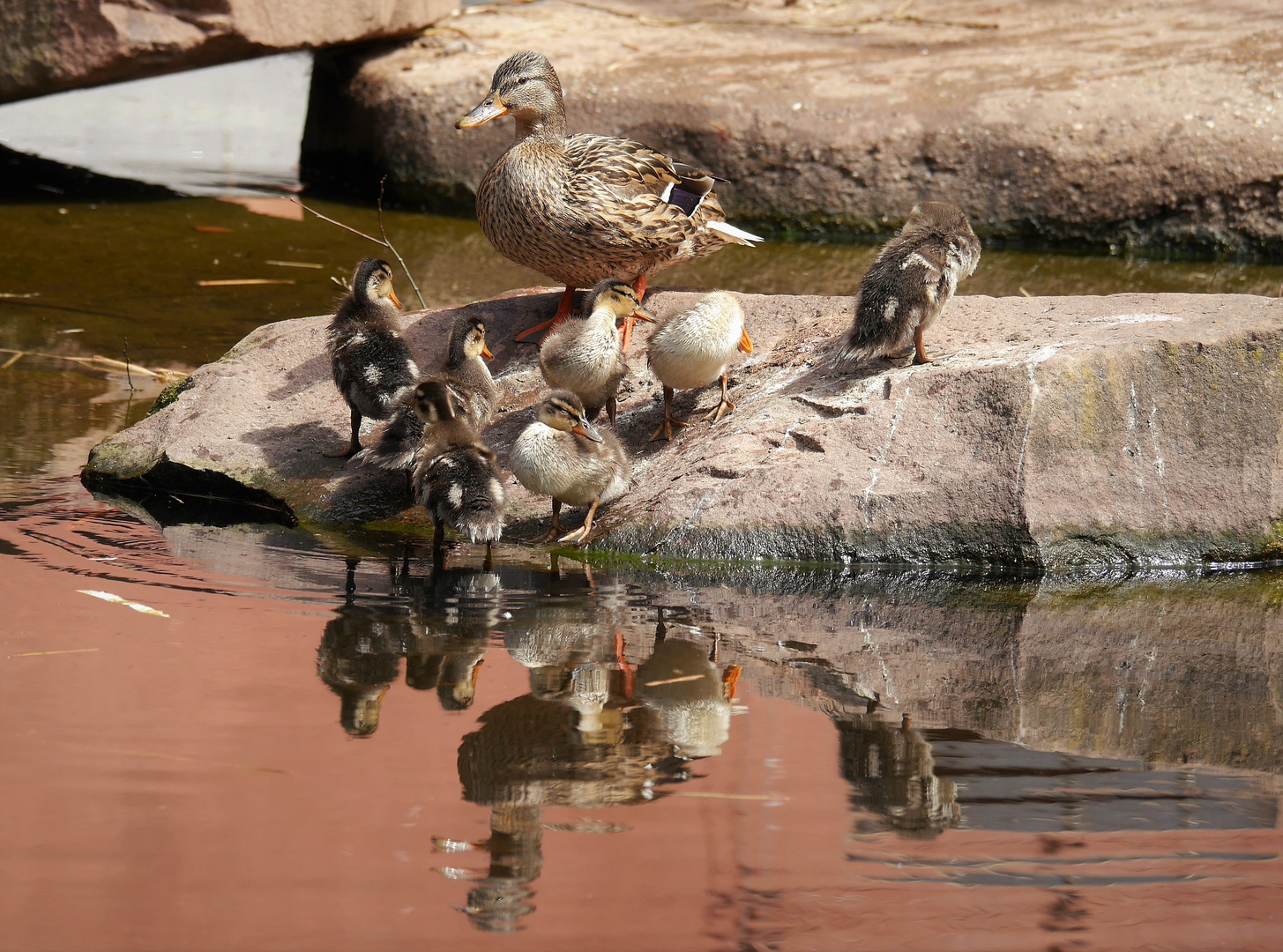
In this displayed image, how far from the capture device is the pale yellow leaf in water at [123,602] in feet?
12.7

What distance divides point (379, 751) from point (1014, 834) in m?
1.42

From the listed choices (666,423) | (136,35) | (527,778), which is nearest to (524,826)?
(527,778)

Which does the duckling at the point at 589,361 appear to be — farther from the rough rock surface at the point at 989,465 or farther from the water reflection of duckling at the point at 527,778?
the water reflection of duckling at the point at 527,778

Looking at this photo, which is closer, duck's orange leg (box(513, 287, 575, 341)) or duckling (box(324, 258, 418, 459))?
duckling (box(324, 258, 418, 459))

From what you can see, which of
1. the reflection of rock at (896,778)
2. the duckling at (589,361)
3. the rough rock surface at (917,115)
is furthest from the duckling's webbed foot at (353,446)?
the rough rock surface at (917,115)

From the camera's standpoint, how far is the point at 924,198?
10.0m

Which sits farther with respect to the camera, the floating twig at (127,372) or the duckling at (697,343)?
the floating twig at (127,372)

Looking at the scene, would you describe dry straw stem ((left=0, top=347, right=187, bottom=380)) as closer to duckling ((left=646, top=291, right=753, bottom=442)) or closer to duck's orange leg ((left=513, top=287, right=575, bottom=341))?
duck's orange leg ((left=513, top=287, right=575, bottom=341))

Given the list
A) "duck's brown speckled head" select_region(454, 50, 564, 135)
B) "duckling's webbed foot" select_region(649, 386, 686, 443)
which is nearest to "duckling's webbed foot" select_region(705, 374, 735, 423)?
"duckling's webbed foot" select_region(649, 386, 686, 443)

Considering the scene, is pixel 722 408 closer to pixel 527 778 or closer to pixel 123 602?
pixel 123 602

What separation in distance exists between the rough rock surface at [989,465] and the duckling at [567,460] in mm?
125

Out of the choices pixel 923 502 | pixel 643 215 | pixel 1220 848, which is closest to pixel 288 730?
pixel 1220 848

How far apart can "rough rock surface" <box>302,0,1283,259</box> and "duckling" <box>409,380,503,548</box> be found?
5.96 m

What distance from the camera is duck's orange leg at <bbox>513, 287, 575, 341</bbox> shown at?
6.19 metres
